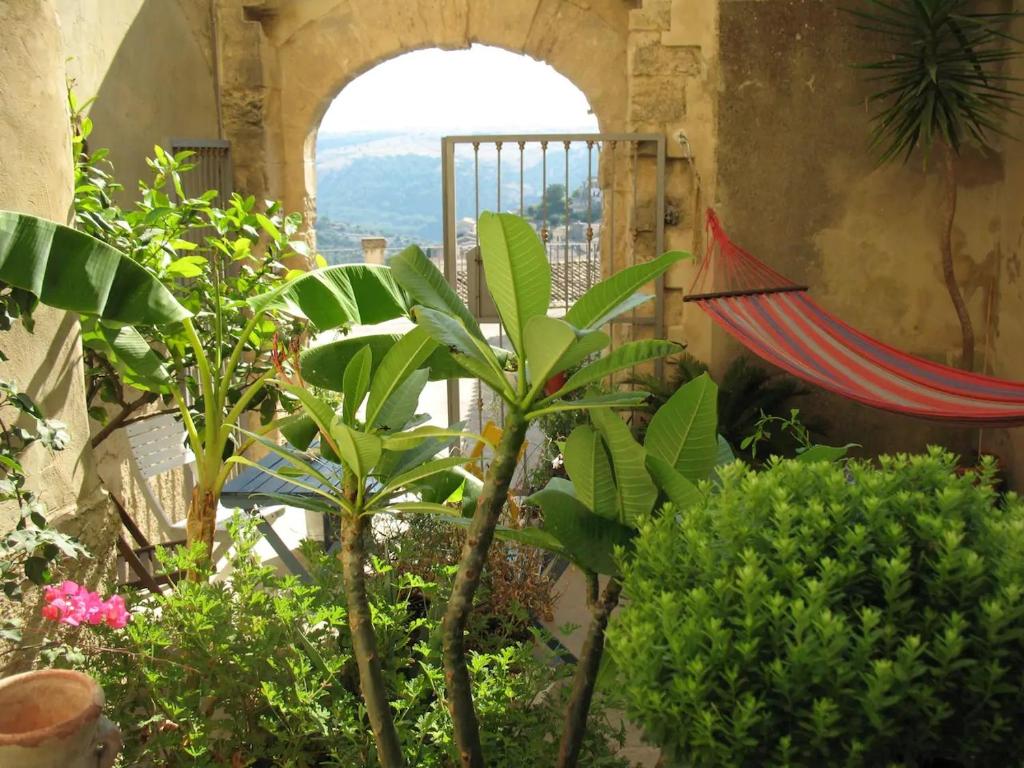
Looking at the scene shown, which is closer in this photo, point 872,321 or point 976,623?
point 976,623

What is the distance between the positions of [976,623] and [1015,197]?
4137 mm

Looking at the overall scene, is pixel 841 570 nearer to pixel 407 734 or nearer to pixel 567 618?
pixel 407 734

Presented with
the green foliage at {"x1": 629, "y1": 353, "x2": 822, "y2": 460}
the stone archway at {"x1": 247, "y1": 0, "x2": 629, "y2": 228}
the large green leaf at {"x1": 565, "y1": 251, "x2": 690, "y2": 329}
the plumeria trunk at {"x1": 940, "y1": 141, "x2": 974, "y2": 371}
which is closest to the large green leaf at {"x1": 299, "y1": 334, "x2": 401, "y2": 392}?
the large green leaf at {"x1": 565, "y1": 251, "x2": 690, "y2": 329}

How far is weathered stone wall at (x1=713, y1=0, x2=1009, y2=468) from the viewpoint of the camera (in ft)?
15.8

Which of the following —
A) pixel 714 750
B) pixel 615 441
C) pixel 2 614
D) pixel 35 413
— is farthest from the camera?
pixel 2 614

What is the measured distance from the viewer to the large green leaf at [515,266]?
65.2 inches

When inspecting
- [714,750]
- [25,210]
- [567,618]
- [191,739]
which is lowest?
[567,618]

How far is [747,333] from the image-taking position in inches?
150

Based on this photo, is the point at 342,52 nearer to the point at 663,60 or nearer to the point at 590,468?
the point at 663,60

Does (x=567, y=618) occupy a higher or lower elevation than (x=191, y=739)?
lower

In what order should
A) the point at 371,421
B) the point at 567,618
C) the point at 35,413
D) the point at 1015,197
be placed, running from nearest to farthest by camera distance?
the point at 371,421, the point at 35,413, the point at 567,618, the point at 1015,197

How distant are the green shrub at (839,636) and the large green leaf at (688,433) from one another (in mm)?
433

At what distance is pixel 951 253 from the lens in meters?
4.84

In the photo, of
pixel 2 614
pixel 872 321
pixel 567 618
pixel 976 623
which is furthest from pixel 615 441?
pixel 872 321
